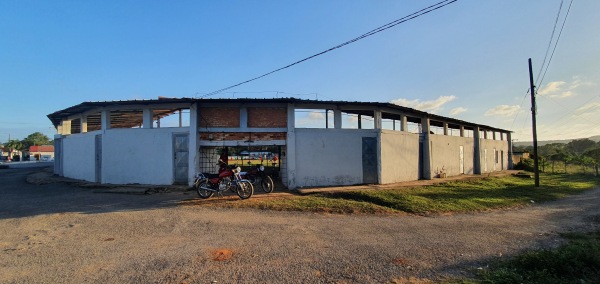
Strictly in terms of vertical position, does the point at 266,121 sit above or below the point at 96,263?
above

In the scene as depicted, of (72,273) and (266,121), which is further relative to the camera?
(266,121)

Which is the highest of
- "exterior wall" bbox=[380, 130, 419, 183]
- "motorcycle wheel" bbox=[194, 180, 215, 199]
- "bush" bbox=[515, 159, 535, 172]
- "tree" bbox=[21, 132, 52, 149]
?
"tree" bbox=[21, 132, 52, 149]

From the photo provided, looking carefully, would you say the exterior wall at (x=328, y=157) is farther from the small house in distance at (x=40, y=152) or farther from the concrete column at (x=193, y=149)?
the small house in distance at (x=40, y=152)

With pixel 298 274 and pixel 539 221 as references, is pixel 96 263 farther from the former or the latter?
pixel 539 221

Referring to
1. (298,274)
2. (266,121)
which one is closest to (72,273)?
(298,274)

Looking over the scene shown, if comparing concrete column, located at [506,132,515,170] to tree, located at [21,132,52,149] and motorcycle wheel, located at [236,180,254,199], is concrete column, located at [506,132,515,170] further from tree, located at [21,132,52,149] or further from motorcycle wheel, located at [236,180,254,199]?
tree, located at [21,132,52,149]

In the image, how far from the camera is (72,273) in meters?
4.30

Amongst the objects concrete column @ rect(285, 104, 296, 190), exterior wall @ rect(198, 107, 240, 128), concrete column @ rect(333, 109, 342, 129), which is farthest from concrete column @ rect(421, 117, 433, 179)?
exterior wall @ rect(198, 107, 240, 128)

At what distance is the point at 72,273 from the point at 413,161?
15595 millimetres

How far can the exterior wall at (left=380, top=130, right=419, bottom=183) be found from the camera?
14.6 metres

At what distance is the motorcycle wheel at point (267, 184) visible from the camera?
1199 cm

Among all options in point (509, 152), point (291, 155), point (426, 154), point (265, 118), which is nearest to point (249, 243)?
point (291, 155)

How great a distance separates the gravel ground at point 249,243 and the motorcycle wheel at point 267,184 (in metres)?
3.25

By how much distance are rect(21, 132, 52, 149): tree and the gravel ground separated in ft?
319
